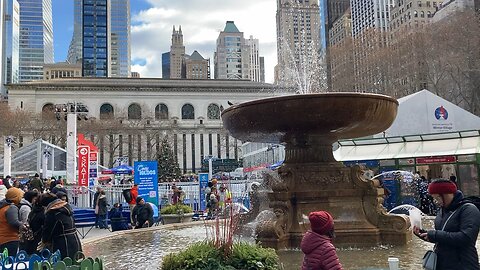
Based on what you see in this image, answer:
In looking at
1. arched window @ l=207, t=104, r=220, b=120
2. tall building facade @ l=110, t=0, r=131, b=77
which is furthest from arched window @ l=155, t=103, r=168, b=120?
tall building facade @ l=110, t=0, r=131, b=77

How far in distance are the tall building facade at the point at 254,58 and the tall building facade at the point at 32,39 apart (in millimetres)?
79092

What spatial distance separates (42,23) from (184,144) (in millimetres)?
124757

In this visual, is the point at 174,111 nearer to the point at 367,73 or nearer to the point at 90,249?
the point at 367,73

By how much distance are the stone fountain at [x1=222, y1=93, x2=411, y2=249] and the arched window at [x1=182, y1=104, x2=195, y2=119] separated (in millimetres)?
80854

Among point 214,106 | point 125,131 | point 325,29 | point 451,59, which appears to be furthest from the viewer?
point 325,29

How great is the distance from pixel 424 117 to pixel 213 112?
67.1 m

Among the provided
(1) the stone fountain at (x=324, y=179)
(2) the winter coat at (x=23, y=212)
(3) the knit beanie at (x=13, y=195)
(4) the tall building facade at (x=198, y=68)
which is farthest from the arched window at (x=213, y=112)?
(4) the tall building facade at (x=198, y=68)

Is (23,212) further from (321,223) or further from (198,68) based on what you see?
(198,68)

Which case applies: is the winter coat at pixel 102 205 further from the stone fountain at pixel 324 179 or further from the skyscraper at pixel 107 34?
the skyscraper at pixel 107 34

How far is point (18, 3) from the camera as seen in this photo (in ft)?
582

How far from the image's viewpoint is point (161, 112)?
85125mm

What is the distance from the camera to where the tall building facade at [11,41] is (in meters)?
163

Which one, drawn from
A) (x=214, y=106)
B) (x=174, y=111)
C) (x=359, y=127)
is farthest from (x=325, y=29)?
(x=359, y=127)

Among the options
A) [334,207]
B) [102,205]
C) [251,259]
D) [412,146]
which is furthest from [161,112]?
[251,259]
